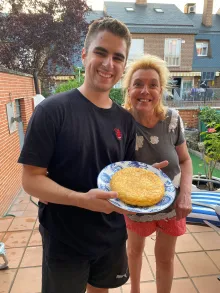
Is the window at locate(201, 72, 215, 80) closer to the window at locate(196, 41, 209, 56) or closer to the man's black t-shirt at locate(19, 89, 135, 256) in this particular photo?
the window at locate(196, 41, 209, 56)

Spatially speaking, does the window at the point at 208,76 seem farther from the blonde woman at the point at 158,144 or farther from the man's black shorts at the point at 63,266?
the man's black shorts at the point at 63,266

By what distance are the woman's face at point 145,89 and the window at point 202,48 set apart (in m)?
26.7

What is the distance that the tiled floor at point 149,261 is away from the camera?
2.13m

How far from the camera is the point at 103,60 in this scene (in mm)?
1271

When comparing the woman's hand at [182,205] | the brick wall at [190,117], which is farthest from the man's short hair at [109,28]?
the brick wall at [190,117]

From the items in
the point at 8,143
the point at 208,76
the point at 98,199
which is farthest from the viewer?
the point at 208,76

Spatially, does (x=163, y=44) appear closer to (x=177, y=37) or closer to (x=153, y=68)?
(x=177, y=37)

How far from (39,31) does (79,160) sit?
9.76 metres

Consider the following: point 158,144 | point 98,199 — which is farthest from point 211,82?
point 98,199

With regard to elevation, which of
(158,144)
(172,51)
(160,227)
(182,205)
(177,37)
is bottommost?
(160,227)

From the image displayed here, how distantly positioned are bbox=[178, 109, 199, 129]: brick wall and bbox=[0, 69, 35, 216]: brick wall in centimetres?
678

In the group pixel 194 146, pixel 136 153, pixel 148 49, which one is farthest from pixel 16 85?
pixel 148 49

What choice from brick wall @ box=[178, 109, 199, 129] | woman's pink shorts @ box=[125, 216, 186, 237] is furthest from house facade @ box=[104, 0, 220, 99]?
woman's pink shorts @ box=[125, 216, 186, 237]

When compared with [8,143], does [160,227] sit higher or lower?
higher
